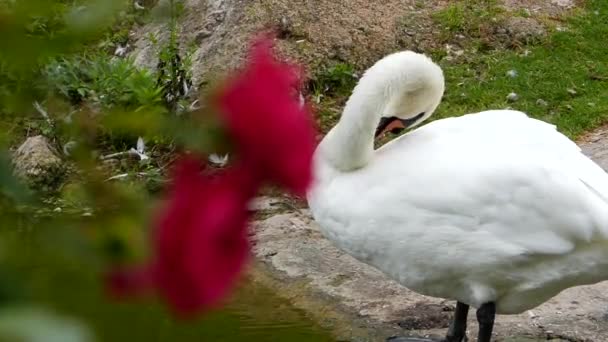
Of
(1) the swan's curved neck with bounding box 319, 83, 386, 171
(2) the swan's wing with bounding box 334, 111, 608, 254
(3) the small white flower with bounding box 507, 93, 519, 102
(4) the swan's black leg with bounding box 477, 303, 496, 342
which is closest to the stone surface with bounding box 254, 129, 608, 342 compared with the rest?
(4) the swan's black leg with bounding box 477, 303, 496, 342

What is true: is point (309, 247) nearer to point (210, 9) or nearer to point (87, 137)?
point (210, 9)

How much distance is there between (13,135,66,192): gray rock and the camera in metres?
5.82

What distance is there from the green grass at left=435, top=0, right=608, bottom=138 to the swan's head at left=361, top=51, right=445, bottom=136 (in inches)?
105

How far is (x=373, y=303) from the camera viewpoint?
457 centimetres

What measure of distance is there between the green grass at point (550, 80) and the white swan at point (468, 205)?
10.0ft

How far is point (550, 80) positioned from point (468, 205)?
414 centimetres

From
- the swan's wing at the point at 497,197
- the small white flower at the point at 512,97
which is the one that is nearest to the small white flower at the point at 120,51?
the small white flower at the point at 512,97

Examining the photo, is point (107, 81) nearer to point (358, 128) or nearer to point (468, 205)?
point (358, 128)

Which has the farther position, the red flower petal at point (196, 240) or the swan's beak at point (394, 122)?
the swan's beak at point (394, 122)

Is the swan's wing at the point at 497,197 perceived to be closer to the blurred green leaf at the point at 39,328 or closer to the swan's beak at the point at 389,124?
the swan's beak at the point at 389,124

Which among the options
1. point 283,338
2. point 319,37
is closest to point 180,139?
point 283,338

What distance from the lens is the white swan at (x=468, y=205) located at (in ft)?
11.5

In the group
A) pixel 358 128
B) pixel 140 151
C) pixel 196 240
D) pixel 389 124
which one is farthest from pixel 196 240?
pixel 140 151

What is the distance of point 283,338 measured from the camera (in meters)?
3.86
